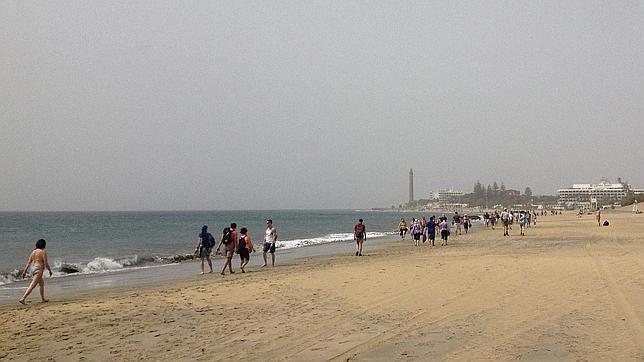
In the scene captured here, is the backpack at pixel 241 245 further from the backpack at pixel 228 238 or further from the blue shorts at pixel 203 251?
the blue shorts at pixel 203 251

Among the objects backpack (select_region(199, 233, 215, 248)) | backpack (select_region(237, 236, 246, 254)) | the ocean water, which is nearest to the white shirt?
backpack (select_region(237, 236, 246, 254))

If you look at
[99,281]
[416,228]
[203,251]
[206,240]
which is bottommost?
[99,281]

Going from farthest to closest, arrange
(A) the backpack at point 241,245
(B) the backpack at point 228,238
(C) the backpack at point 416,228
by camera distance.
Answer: (C) the backpack at point 416,228 → (A) the backpack at point 241,245 → (B) the backpack at point 228,238

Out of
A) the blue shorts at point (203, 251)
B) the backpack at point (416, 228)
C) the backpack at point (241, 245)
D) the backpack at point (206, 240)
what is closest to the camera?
the backpack at point (241, 245)

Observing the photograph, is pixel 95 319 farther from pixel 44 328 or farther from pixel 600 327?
pixel 600 327

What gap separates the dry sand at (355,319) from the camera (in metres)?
6.72

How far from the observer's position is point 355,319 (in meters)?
8.68

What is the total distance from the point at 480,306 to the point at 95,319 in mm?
7006

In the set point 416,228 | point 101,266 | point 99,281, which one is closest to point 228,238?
point 99,281

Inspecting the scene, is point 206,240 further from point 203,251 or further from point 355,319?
point 355,319

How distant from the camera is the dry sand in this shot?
672cm

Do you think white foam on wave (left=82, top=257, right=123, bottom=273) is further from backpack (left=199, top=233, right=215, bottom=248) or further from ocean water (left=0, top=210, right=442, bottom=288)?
backpack (left=199, top=233, right=215, bottom=248)

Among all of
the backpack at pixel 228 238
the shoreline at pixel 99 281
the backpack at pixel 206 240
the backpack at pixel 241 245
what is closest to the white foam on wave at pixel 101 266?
the shoreline at pixel 99 281

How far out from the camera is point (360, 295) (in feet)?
36.7
